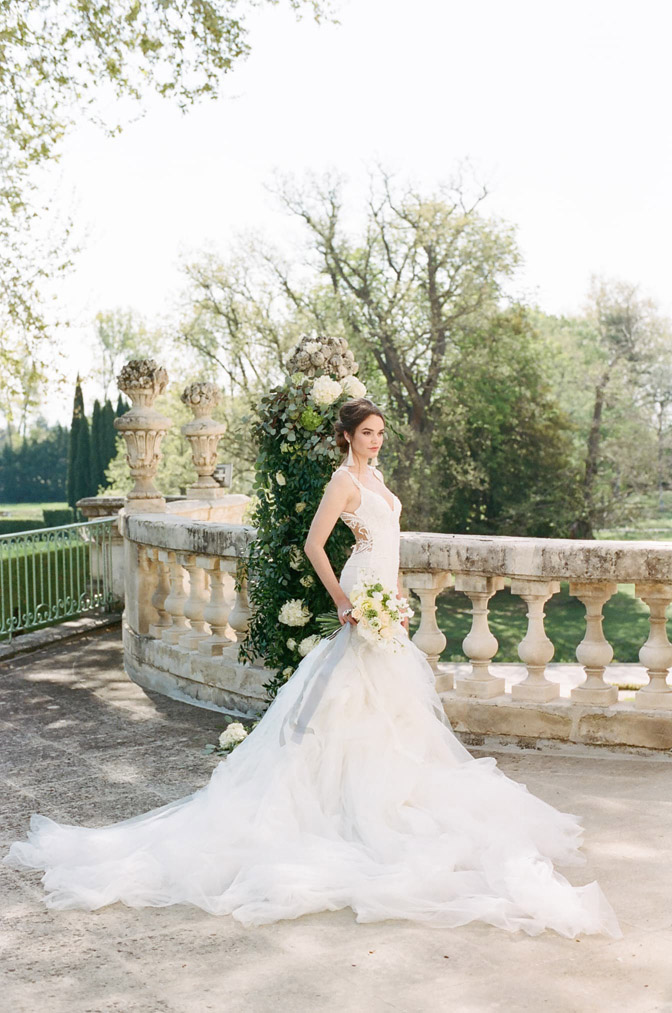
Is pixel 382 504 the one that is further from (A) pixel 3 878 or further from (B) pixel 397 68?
(B) pixel 397 68

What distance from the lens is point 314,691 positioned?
4344mm

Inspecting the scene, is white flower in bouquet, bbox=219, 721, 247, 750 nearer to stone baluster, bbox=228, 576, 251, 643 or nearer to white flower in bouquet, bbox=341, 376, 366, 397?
stone baluster, bbox=228, 576, 251, 643

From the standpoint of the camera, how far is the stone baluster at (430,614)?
18.0 ft

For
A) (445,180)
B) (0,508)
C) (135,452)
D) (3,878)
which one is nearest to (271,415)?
(3,878)

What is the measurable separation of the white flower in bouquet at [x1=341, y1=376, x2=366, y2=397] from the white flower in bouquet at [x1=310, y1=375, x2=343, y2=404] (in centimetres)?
13

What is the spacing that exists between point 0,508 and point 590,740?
1882 inches

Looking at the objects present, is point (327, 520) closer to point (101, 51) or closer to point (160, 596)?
point (160, 596)

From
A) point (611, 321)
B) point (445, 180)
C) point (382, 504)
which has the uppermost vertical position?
point (445, 180)

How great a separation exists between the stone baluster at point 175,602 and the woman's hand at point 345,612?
2.83m

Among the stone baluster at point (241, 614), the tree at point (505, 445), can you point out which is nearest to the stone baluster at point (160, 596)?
the stone baluster at point (241, 614)

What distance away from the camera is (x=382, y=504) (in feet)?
14.7

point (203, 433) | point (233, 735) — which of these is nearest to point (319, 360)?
point (233, 735)

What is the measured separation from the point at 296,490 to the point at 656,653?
192 centimetres

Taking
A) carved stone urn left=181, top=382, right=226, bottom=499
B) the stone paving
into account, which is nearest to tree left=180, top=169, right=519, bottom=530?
carved stone urn left=181, top=382, right=226, bottom=499
